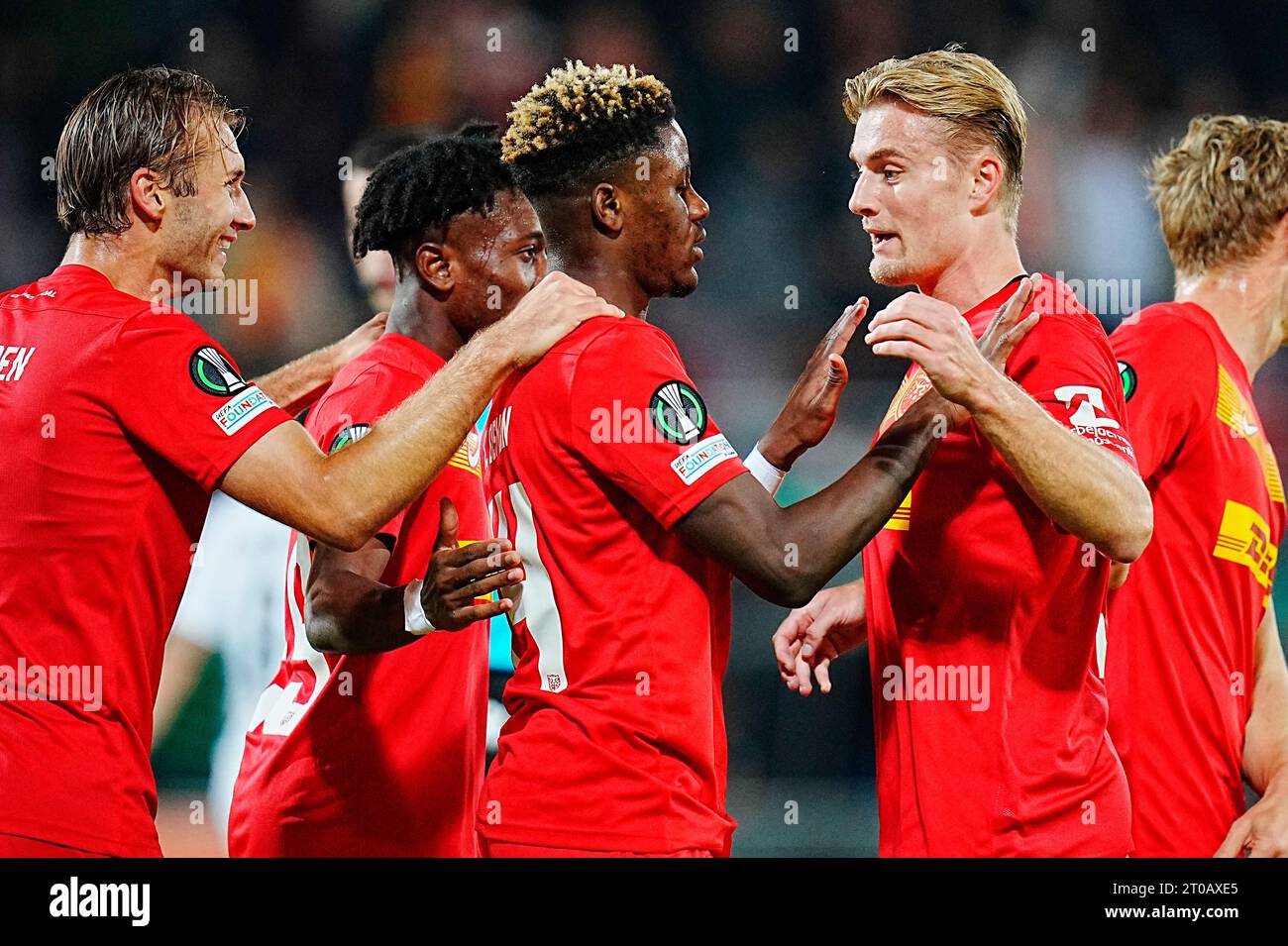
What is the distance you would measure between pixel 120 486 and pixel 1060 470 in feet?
6.14

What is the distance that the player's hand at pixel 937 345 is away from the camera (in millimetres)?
2549

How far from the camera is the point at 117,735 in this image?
2783 millimetres

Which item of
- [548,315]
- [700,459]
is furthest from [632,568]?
[548,315]

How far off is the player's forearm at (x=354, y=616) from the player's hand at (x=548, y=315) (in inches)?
25.3

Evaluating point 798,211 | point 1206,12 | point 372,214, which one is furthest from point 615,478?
point 1206,12

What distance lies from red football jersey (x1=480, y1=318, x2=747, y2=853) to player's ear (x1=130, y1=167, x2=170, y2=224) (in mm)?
1002

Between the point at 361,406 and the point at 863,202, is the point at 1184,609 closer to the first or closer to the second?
the point at 863,202

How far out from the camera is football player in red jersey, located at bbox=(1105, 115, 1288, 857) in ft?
11.1

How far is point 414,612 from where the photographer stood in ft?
9.65

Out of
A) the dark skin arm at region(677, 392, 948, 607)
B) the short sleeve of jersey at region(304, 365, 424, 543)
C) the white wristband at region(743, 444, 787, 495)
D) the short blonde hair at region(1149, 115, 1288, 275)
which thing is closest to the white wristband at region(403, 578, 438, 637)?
the short sleeve of jersey at region(304, 365, 424, 543)

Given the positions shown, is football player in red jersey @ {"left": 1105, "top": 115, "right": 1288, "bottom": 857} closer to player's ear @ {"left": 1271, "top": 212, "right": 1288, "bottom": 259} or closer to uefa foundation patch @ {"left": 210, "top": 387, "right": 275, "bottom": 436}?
player's ear @ {"left": 1271, "top": 212, "right": 1288, "bottom": 259}

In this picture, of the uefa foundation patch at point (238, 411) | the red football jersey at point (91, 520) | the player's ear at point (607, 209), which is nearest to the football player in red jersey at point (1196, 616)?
the player's ear at point (607, 209)

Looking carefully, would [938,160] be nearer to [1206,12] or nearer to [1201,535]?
[1201,535]

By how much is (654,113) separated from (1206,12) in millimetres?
5666
